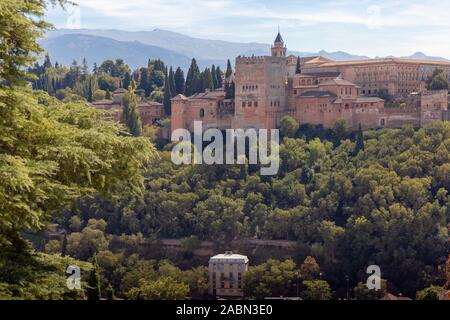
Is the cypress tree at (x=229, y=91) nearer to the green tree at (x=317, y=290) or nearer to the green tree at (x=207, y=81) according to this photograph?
the green tree at (x=207, y=81)

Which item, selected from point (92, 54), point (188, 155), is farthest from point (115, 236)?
point (92, 54)

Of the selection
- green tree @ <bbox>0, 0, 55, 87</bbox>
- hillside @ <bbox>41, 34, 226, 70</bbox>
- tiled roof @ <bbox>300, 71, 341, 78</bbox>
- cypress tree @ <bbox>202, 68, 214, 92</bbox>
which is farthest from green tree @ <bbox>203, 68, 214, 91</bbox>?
hillside @ <bbox>41, 34, 226, 70</bbox>

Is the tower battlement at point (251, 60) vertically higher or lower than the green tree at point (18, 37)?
higher

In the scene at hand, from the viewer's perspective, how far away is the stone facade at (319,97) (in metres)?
43.1

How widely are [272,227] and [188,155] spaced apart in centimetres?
744

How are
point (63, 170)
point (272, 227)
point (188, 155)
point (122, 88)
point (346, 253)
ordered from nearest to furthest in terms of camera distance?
point (63, 170)
point (346, 253)
point (272, 227)
point (188, 155)
point (122, 88)

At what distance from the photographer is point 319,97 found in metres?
43.6

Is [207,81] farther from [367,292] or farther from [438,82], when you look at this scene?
[367,292]

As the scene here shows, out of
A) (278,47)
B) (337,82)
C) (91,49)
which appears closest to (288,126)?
(337,82)

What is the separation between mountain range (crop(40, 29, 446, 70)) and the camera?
316ft

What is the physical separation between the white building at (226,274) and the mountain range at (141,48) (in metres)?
55.0

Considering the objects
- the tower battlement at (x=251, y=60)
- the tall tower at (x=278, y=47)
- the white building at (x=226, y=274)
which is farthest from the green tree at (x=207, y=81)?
the white building at (x=226, y=274)
